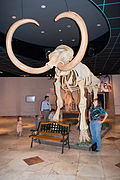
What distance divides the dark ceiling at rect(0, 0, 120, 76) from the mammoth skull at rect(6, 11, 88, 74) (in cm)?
148

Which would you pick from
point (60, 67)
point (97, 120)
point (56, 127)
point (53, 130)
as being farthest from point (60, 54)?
point (53, 130)

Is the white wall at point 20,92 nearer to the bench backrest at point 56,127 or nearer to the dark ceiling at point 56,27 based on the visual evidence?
the dark ceiling at point 56,27

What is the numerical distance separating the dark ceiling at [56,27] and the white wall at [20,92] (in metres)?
6.61

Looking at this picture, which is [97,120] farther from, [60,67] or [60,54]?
[60,54]

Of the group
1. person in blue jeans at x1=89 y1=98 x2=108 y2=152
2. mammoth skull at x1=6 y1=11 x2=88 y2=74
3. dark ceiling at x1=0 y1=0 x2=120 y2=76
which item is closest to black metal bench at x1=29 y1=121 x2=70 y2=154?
person in blue jeans at x1=89 y1=98 x2=108 y2=152

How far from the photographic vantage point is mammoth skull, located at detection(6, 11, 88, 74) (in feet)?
9.04

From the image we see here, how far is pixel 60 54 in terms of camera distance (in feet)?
13.3

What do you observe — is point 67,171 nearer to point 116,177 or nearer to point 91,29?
point 116,177

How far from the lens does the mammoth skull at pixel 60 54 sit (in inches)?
108

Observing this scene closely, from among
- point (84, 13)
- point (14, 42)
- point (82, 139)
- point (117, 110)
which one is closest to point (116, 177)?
point (82, 139)

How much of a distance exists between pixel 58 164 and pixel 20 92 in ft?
41.3

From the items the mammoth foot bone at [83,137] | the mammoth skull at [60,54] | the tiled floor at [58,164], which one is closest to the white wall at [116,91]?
the tiled floor at [58,164]

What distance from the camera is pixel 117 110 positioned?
14930 mm

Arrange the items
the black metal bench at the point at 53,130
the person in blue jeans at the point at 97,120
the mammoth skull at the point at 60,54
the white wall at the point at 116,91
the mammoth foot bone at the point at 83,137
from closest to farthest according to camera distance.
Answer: the mammoth skull at the point at 60,54 → the person in blue jeans at the point at 97,120 → the black metal bench at the point at 53,130 → the mammoth foot bone at the point at 83,137 → the white wall at the point at 116,91
